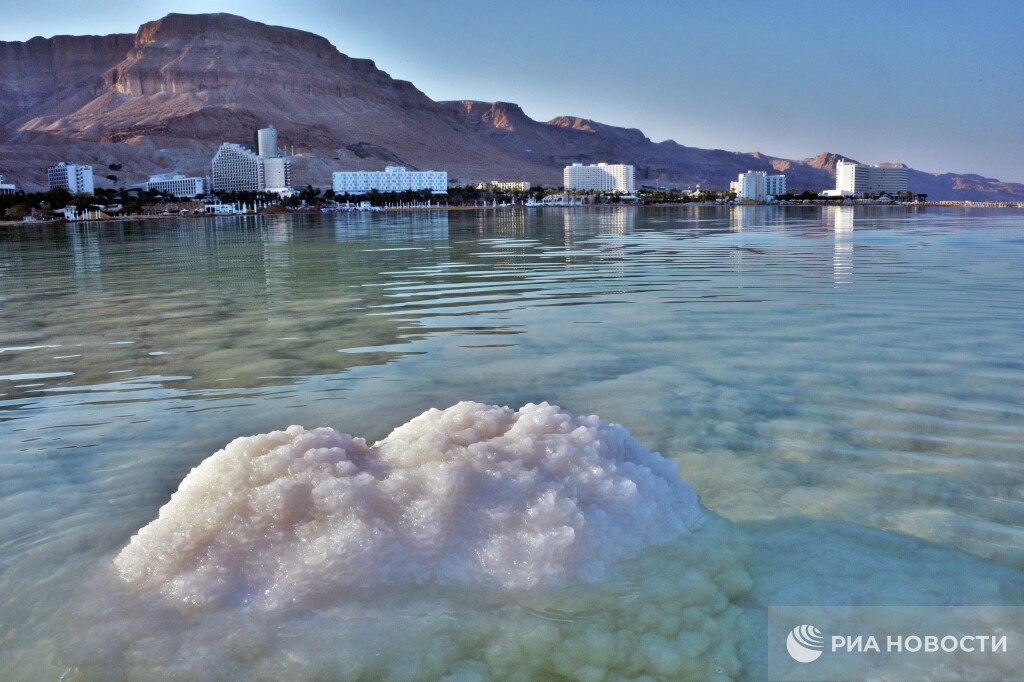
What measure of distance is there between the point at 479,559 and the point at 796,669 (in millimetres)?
1803

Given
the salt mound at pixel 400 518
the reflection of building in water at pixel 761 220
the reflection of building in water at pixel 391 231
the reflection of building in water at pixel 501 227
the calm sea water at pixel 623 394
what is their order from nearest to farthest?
1. the salt mound at pixel 400 518
2. the calm sea water at pixel 623 394
3. the reflection of building in water at pixel 391 231
4. the reflection of building in water at pixel 501 227
5. the reflection of building in water at pixel 761 220

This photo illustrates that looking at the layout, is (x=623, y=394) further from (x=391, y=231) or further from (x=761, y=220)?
(x=761, y=220)

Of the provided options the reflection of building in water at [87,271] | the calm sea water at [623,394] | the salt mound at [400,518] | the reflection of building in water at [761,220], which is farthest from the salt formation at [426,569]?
the reflection of building in water at [761,220]

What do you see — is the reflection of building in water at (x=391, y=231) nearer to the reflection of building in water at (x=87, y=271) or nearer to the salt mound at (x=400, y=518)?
the reflection of building in water at (x=87, y=271)

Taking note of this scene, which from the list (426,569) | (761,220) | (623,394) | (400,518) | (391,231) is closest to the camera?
(426,569)

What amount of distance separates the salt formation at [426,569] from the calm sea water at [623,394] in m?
0.32

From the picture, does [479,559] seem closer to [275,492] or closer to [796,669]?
[275,492]

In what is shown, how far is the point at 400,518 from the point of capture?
4637 mm

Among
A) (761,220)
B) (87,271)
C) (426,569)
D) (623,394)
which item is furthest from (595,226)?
(426,569)

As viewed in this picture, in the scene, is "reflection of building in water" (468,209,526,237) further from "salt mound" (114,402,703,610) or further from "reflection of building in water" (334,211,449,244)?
"salt mound" (114,402,703,610)

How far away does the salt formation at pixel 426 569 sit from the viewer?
149 inches

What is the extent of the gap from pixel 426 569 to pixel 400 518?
40 centimetres

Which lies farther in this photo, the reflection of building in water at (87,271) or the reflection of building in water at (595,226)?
the reflection of building in water at (595,226)

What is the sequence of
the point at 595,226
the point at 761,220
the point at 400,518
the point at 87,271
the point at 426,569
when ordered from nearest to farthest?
the point at 426,569, the point at 400,518, the point at 87,271, the point at 595,226, the point at 761,220
